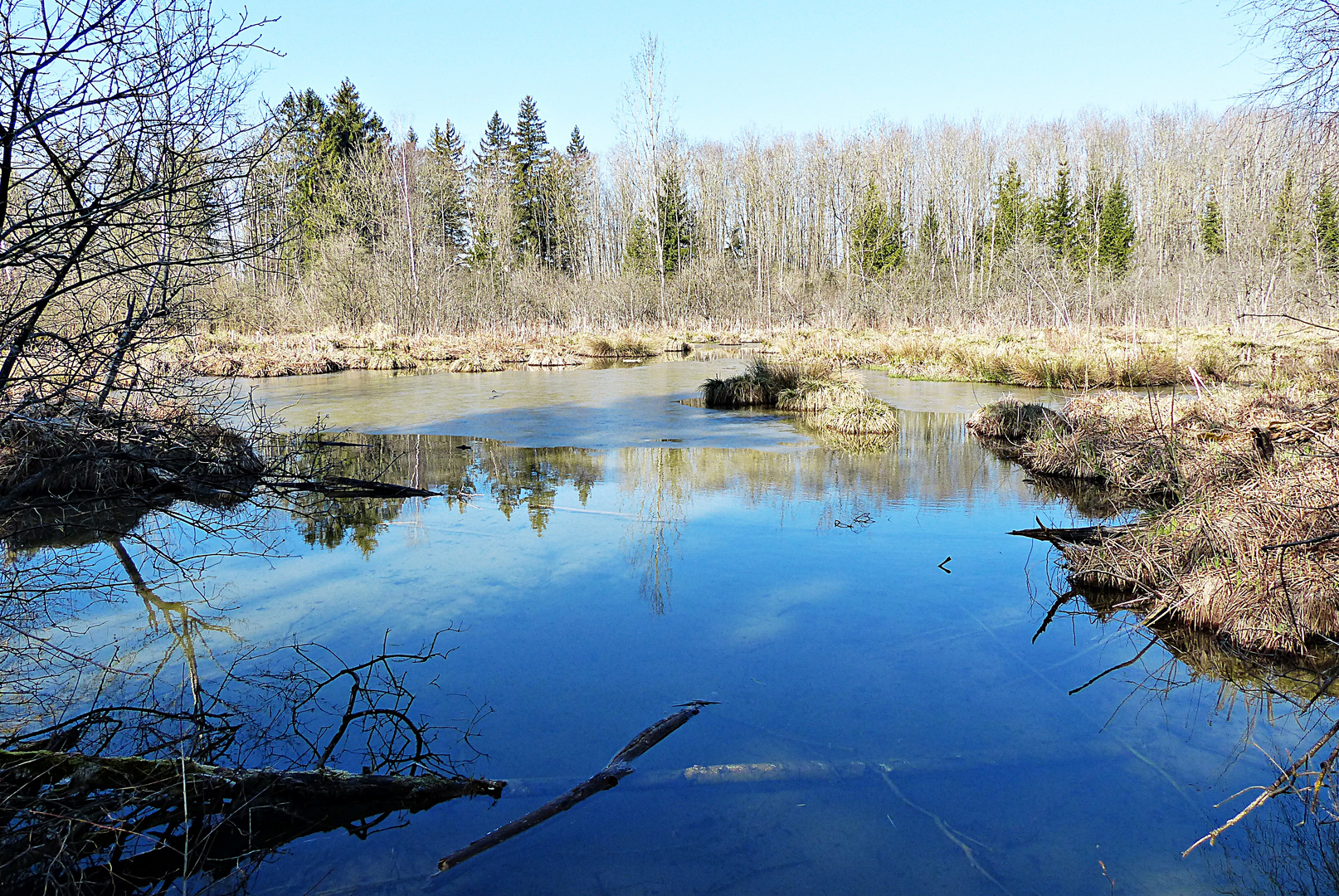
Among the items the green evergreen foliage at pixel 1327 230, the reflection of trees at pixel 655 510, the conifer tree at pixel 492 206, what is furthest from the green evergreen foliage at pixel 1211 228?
the reflection of trees at pixel 655 510

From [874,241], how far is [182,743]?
40410 mm

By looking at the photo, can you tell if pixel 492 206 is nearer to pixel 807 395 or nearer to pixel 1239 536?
pixel 807 395

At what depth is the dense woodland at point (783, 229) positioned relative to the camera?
28172 mm

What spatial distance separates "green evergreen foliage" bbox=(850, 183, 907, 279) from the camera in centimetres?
3978

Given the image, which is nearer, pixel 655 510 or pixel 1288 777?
pixel 1288 777

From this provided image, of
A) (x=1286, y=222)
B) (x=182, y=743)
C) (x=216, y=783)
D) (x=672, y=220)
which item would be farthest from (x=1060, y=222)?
(x=216, y=783)

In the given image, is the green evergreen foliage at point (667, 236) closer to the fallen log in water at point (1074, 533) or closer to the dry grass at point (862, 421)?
the dry grass at point (862, 421)

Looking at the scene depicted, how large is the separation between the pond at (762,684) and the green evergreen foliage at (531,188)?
3675 centimetres

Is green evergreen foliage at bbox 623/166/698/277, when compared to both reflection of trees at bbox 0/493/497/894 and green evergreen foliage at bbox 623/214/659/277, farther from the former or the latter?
reflection of trees at bbox 0/493/497/894

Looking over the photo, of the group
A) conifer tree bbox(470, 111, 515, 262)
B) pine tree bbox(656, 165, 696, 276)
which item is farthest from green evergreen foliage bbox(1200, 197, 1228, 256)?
conifer tree bbox(470, 111, 515, 262)

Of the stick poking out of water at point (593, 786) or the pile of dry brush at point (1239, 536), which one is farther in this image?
the pile of dry brush at point (1239, 536)

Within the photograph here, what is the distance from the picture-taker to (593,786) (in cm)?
305

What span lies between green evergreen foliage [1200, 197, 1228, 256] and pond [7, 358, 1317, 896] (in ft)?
119

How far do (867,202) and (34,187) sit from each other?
41385mm
